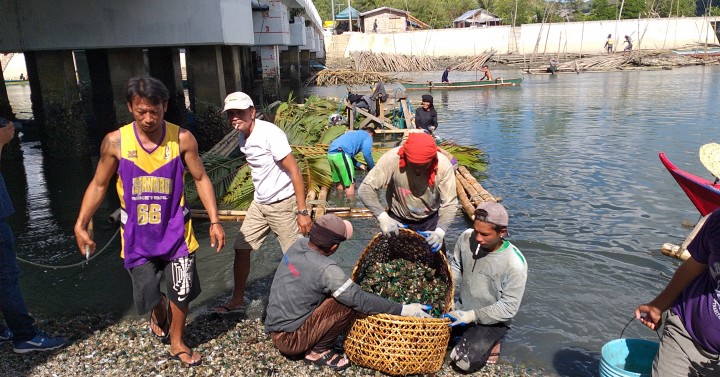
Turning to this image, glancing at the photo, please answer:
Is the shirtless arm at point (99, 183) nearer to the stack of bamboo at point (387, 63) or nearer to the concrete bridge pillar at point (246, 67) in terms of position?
the concrete bridge pillar at point (246, 67)

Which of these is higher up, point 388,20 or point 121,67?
point 388,20

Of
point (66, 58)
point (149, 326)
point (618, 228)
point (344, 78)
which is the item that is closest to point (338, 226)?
point (149, 326)

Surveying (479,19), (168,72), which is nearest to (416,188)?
(168,72)

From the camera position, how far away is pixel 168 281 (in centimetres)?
371

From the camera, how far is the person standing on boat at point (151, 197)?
11.5 ft

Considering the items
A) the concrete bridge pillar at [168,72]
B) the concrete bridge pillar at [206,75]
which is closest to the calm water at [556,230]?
the concrete bridge pillar at [206,75]

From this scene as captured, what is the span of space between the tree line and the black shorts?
5442cm

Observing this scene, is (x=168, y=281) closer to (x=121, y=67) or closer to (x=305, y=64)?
(x=121, y=67)

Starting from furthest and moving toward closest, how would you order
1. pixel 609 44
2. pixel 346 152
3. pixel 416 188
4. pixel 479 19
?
pixel 479 19
pixel 609 44
pixel 346 152
pixel 416 188

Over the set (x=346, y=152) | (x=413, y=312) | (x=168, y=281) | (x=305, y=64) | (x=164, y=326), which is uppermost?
(x=305, y=64)

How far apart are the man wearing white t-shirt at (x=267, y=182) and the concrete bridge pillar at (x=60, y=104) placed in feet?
33.6

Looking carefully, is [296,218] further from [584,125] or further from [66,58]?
[584,125]

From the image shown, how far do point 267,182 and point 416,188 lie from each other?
1.29 m

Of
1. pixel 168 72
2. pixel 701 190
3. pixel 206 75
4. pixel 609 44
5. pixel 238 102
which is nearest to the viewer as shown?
pixel 238 102
